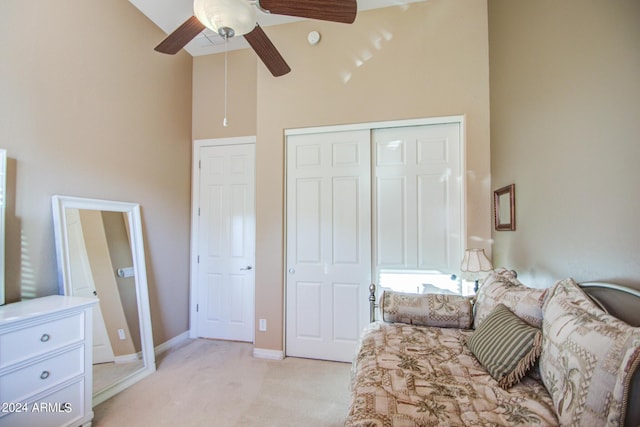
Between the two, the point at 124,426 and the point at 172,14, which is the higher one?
the point at 172,14

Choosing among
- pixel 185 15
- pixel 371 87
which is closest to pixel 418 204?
pixel 371 87

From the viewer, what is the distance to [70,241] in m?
2.33

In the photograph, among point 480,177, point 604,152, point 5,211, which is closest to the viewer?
point 604,152

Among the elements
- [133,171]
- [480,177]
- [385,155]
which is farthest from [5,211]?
[480,177]

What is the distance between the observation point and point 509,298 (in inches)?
66.1

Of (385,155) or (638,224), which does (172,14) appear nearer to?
(385,155)

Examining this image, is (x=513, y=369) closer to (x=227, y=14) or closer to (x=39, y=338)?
(x=227, y=14)

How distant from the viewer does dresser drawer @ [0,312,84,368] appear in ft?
5.36

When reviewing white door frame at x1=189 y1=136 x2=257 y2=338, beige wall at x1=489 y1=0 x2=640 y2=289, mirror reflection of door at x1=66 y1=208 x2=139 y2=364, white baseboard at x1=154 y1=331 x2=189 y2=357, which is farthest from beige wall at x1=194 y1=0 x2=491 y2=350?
mirror reflection of door at x1=66 y1=208 x2=139 y2=364

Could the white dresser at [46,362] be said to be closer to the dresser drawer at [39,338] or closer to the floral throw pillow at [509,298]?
the dresser drawer at [39,338]

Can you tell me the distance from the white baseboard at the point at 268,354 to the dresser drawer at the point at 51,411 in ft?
4.84

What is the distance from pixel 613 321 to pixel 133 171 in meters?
3.56

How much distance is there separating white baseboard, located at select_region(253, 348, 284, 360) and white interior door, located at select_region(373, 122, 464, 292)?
1.27 meters

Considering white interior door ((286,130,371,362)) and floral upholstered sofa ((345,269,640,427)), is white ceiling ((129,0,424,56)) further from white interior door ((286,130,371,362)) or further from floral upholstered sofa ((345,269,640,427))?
floral upholstered sofa ((345,269,640,427))
